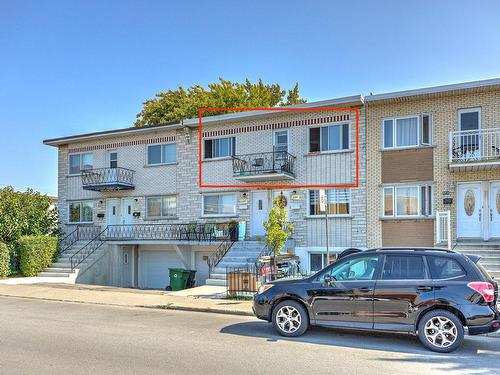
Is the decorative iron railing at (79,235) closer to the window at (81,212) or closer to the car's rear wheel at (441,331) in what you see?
the window at (81,212)

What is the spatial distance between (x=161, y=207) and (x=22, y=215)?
622 centimetres

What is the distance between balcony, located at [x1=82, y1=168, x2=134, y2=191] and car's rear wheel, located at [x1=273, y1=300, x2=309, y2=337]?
1611cm

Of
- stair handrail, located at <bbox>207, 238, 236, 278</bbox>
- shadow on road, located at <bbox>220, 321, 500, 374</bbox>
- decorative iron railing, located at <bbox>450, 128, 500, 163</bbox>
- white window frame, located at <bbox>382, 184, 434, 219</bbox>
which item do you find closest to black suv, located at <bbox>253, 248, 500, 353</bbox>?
shadow on road, located at <bbox>220, 321, 500, 374</bbox>

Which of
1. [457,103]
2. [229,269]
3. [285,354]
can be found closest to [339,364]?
[285,354]

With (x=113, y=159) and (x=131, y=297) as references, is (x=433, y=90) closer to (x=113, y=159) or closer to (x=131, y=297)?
(x=131, y=297)

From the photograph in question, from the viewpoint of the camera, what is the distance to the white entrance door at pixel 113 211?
25000 millimetres

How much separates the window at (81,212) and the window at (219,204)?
690 cm

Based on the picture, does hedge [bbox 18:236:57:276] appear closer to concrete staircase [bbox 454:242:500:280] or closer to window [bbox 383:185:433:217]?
window [bbox 383:185:433:217]

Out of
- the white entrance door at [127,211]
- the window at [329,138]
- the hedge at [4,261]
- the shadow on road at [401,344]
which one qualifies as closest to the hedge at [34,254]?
the hedge at [4,261]

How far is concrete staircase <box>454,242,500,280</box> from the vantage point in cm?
1519

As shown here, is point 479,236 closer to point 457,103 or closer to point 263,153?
point 457,103

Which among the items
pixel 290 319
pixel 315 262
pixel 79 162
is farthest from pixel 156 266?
pixel 290 319

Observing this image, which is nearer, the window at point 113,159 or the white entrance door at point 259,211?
the white entrance door at point 259,211

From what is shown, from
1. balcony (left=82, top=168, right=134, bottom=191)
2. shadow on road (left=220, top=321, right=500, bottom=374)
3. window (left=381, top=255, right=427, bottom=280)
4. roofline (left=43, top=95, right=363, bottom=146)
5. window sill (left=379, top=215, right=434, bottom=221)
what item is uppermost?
roofline (left=43, top=95, right=363, bottom=146)
